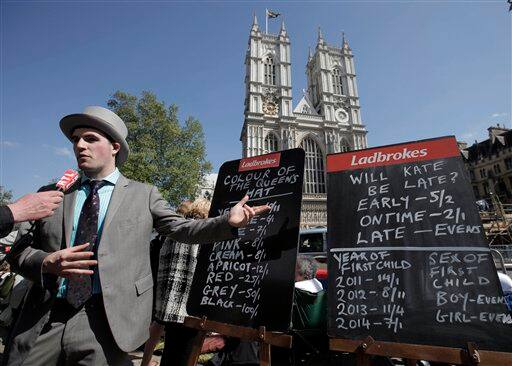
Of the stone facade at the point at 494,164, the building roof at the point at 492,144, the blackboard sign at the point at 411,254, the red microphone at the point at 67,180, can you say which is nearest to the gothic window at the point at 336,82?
the stone facade at the point at 494,164

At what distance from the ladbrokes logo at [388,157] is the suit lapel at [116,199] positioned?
84.3 inches

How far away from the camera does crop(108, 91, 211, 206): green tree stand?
20.3 m

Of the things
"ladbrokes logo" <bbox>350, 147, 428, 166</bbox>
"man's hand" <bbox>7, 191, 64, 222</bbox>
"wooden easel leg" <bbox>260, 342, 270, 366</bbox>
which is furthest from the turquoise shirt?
"ladbrokes logo" <bbox>350, 147, 428, 166</bbox>

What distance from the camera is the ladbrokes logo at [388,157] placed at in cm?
258

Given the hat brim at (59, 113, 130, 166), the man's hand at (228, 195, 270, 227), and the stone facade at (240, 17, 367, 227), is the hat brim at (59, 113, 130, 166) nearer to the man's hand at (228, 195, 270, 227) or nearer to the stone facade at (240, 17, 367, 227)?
the man's hand at (228, 195, 270, 227)

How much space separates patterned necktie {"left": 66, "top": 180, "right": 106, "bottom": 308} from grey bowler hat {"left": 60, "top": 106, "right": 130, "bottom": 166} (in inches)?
15.1

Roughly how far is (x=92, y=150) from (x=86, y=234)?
61 centimetres

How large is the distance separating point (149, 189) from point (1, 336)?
5875 mm

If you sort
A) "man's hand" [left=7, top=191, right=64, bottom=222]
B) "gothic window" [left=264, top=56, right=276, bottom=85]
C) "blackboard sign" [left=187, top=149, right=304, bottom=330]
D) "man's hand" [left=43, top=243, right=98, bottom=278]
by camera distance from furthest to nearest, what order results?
1. "gothic window" [left=264, top=56, right=276, bottom=85]
2. "blackboard sign" [left=187, top=149, right=304, bottom=330]
3. "man's hand" [left=7, top=191, right=64, bottom=222]
4. "man's hand" [left=43, top=243, right=98, bottom=278]

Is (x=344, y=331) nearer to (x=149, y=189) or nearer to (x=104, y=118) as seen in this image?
(x=149, y=189)

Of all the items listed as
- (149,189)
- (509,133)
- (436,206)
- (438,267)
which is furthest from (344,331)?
(509,133)

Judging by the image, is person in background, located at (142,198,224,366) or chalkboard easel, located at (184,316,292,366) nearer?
chalkboard easel, located at (184,316,292,366)

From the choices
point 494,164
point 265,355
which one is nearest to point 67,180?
point 265,355

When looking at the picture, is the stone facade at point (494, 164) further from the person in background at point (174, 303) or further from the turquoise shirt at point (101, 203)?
the turquoise shirt at point (101, 203)
